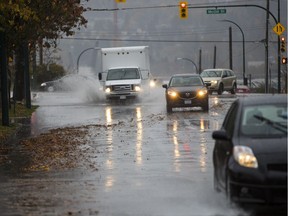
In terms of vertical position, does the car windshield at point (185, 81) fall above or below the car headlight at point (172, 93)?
above

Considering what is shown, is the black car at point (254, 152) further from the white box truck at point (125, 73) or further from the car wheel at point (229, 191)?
the white box truck at point (125, 73)

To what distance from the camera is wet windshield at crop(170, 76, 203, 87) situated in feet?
104

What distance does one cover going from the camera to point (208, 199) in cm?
1016

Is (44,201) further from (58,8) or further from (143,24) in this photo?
(143,24)

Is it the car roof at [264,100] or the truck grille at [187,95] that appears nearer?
the car roof at [264,100]

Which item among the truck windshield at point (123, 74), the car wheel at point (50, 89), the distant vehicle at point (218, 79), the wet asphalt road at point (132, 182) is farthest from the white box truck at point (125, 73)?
the car wheel at point (50, 89)

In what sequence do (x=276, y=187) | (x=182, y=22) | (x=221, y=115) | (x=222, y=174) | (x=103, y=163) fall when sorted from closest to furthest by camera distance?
(x=276, y=187) < (x=222, y=174) < (x=103, y=163) < (x=221, y=115) < (x=182, y=22)

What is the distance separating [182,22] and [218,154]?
12010 cm

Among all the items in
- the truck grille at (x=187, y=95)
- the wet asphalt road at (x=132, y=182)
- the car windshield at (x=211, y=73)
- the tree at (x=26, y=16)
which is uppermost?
the tree at (x=26, y=16)

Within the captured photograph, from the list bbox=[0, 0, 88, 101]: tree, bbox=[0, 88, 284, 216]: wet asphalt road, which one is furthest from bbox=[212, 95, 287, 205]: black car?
bbox=[0, 0, 88, 101]: tree

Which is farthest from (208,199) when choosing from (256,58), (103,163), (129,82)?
(256,58)

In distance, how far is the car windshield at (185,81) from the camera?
31598 millimetres

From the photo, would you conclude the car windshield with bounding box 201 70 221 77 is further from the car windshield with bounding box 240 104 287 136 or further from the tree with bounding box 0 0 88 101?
the car windshield with bounding box 240 104 287 136

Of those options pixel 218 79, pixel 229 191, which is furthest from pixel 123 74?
pixel 229 191
